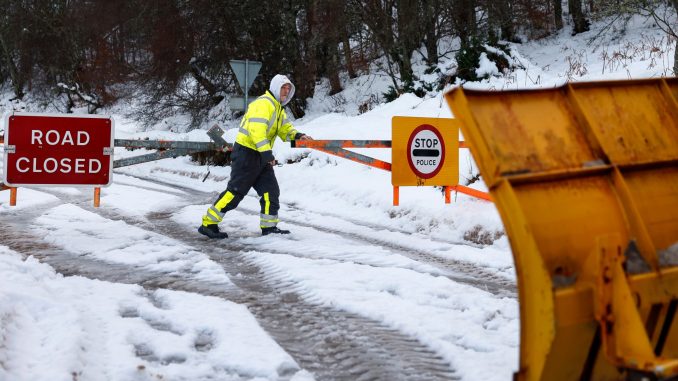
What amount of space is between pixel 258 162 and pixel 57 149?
2118mm

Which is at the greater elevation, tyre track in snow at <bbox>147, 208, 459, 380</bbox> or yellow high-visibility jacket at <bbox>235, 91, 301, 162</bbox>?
yellow high-visibility jacket at <bbox>235, 91, 301, 162</bbox>

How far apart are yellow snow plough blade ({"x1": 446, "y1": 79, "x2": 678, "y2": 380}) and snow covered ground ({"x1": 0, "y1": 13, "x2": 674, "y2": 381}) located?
99cm

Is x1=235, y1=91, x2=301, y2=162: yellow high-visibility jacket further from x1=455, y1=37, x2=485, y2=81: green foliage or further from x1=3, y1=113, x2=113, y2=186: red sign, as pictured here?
x1=455, y1=37, x2=485, y2=81: green foliage

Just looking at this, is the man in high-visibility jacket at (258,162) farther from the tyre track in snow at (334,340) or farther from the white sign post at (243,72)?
the white sign post at (243,72)

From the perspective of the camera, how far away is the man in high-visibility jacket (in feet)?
24.4

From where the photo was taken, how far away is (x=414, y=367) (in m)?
3.55

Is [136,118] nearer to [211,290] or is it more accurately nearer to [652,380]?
[211,290]

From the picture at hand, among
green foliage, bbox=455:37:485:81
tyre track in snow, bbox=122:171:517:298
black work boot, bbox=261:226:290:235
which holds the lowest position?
tyre track in snow, bbox=122:171:517:298

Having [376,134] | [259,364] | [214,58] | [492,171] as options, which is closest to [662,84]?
[492,171]

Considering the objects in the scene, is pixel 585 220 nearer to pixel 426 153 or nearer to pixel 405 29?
pixel 426 153

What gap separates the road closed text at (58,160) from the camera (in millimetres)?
7320

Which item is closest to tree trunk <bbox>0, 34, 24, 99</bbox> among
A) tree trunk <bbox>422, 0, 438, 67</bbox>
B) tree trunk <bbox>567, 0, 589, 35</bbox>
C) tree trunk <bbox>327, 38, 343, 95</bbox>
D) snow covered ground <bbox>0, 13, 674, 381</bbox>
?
tree trunk <bbox>327, 38, 343, 95</bbox>

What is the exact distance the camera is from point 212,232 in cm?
742

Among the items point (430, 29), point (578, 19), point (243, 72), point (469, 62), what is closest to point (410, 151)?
point (243, 72)
